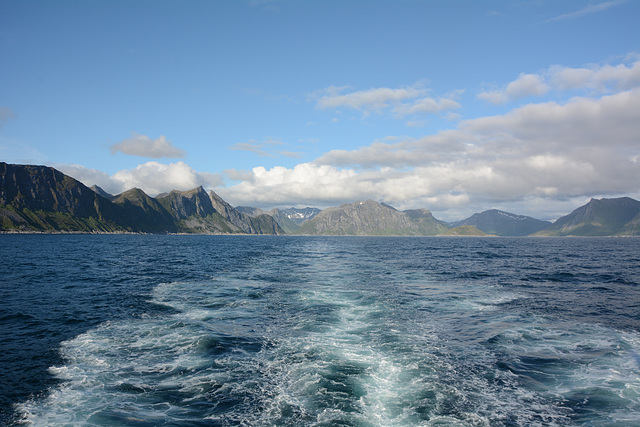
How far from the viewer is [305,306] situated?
1340 inches

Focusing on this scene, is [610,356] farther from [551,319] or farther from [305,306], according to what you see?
[305,306]

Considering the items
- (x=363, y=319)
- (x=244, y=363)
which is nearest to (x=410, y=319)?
(x=363, y=319)

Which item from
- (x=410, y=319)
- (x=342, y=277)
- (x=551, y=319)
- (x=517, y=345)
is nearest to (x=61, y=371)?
(x=410, y=319)

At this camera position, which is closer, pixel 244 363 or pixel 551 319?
pixel 244 363

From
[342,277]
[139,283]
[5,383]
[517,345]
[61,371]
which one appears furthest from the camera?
[342,277]

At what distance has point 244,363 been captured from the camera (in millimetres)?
19422

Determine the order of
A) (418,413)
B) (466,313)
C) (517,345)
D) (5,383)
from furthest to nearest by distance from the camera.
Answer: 1. (466,313)
2. (517,345)
3. (5,383)
4. (418,413)

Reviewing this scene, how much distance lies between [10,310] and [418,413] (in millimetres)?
34996

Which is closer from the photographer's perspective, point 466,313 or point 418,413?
point 418,413

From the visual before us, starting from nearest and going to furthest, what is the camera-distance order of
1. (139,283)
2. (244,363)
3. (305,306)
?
(244,363) < (305,306) < (139,283)

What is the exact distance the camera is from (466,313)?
31734mm

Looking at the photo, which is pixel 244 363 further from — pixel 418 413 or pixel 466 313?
pixel 466 313

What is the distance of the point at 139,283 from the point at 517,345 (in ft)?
149

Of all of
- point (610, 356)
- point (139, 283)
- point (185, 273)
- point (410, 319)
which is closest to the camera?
point (610, 356)
